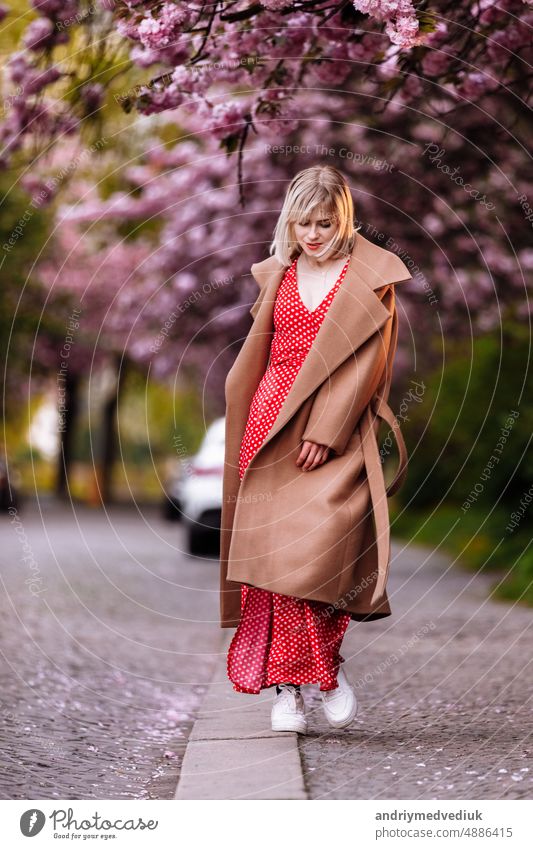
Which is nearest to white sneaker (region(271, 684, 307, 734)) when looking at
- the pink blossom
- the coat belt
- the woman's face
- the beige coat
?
the beige coat

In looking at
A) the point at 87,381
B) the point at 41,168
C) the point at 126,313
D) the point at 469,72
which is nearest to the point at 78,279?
the point at 41,168

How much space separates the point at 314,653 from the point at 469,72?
349 cm

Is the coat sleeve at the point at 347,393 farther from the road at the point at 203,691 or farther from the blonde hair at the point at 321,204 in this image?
the road at the point at 203,691

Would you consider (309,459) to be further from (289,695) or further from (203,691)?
(203,691)

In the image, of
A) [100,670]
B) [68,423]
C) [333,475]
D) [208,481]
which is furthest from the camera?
[68,423]

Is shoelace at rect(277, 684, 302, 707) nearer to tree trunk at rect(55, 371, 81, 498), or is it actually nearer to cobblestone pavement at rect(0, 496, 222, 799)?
cobblestone pavement at rect(0, 496, 222, 799)

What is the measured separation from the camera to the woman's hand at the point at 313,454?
447cm

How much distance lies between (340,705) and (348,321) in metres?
1.41

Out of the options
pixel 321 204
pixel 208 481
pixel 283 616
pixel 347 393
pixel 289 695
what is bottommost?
pixel 208 481

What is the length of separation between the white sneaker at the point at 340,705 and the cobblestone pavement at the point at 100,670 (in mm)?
579

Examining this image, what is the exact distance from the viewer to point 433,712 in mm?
5109

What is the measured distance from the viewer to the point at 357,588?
4535 millimetres
